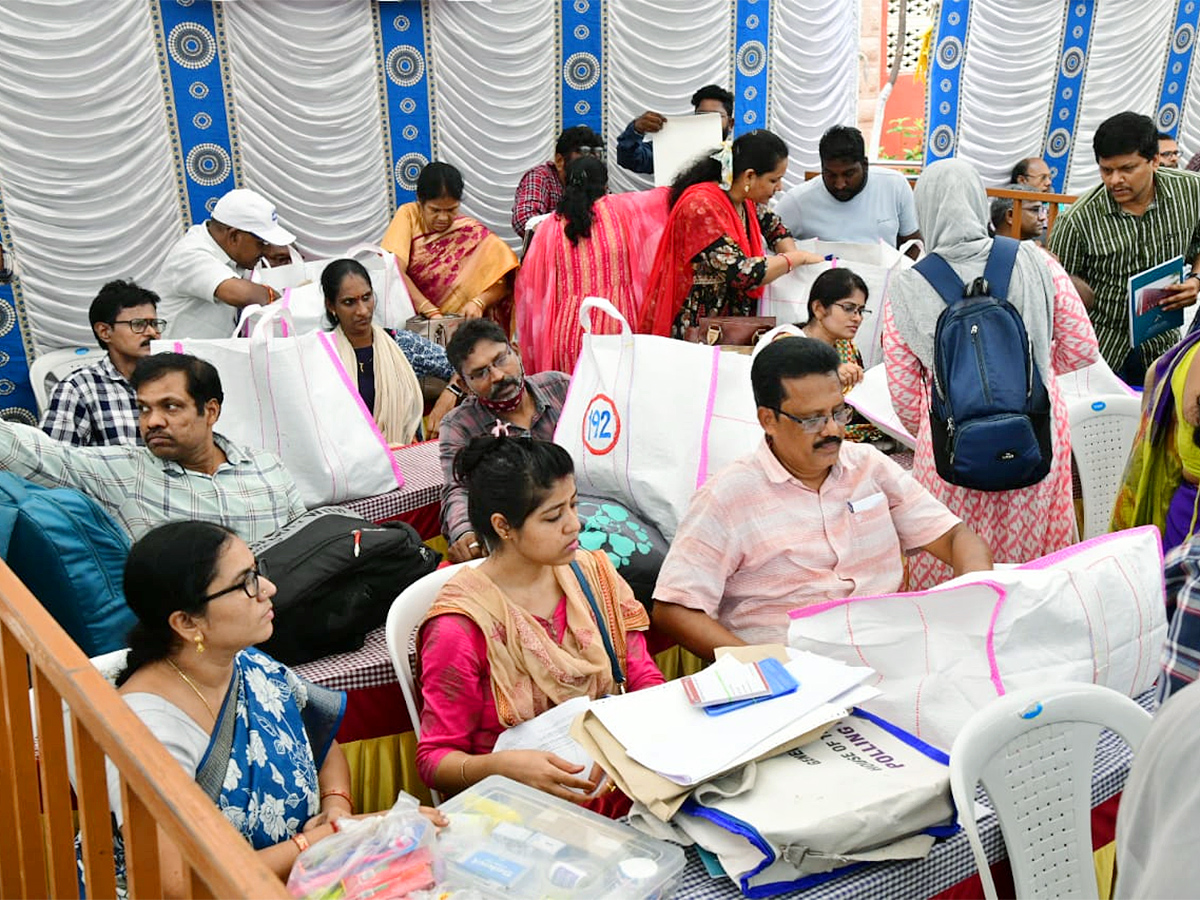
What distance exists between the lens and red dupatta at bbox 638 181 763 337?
427cm

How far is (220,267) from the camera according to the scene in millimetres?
4496

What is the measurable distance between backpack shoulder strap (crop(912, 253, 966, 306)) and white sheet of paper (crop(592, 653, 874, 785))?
48.6 inches

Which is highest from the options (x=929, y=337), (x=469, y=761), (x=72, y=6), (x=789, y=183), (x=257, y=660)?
(x=72, y=6)

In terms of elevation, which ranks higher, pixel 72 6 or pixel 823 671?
pixel 72 6

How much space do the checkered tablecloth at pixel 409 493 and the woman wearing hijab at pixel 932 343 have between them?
4.59ft

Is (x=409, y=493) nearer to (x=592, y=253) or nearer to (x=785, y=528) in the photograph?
(x=785, y=528)

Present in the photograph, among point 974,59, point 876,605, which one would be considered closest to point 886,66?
point 974,59

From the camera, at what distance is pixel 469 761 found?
1.96 metres

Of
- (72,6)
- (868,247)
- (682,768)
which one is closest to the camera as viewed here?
(682,768)

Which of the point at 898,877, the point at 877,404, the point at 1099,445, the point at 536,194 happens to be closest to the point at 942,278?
the point at 1099,445

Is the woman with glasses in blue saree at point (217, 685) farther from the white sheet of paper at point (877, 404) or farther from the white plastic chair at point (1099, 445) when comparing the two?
the white plastic chair at point (1099, 445)

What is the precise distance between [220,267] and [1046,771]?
146 inches

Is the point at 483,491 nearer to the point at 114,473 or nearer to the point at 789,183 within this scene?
the point at 114,473

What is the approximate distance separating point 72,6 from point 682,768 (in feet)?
17.1
